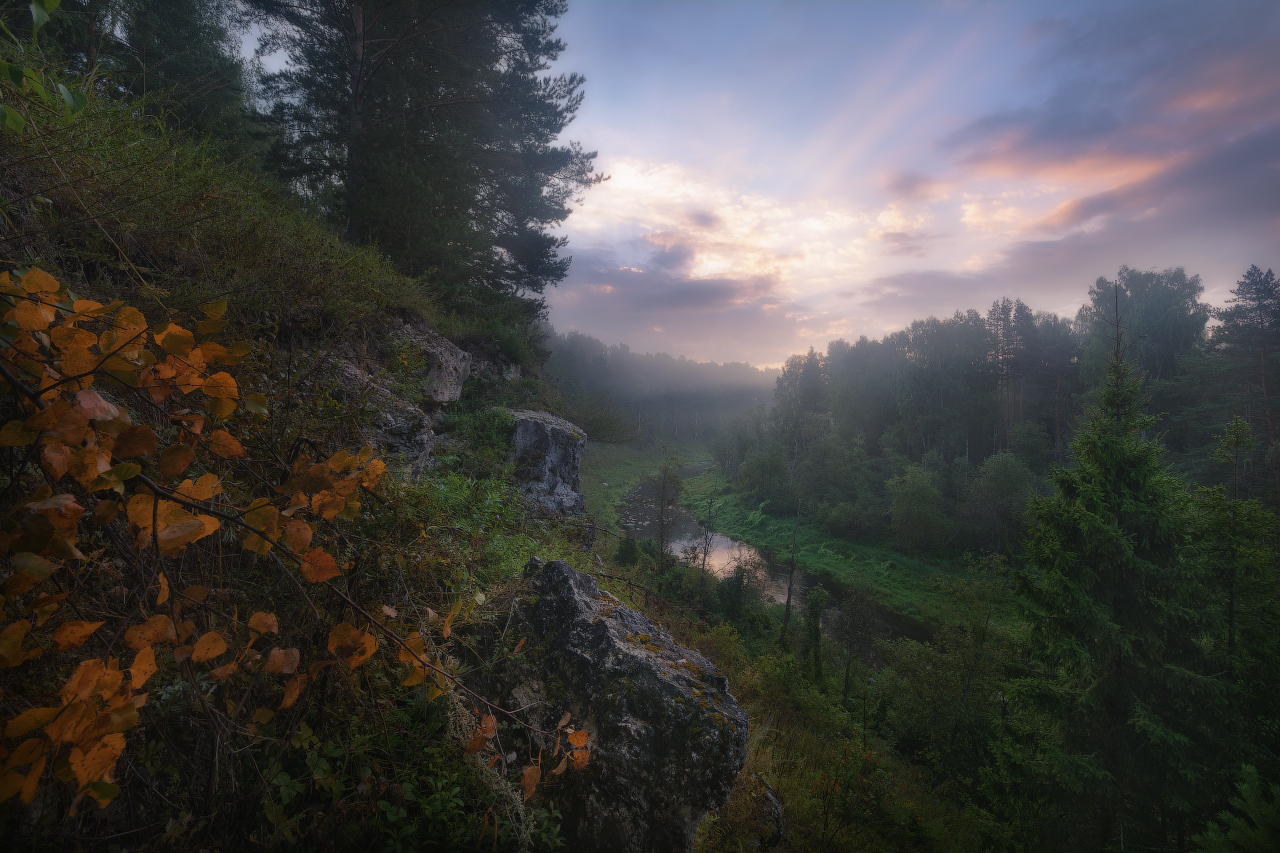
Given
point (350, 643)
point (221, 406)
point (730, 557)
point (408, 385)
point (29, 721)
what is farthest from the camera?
point (730, 557)

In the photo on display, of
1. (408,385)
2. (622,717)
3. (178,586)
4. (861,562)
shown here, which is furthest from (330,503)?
(861,562)

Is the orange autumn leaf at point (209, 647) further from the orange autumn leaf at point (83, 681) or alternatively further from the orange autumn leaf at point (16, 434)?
the orange autumn leaf at point (16, 434)

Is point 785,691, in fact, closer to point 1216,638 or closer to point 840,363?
point 1216,638

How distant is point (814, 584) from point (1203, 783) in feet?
66.4

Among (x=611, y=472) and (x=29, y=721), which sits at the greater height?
(x=29, y=721)

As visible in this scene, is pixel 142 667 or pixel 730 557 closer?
→ pixel 142 667

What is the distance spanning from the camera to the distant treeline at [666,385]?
74.2 meters

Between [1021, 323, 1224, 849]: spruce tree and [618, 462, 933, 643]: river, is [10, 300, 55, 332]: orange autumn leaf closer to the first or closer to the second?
[1021, 323, 1224, 849]: spruce tree

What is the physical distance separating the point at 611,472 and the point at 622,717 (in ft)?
125

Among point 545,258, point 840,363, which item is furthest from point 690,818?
point 840,363

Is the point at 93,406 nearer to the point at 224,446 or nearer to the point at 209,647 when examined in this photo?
the point at 224,446

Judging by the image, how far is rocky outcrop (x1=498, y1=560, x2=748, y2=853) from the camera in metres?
2.49

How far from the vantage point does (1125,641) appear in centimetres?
874

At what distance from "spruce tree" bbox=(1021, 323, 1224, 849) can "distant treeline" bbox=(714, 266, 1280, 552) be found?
1176 cm
